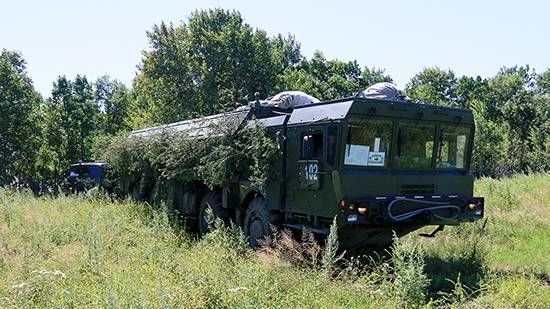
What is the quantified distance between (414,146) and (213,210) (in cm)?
491

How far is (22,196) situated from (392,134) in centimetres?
1415

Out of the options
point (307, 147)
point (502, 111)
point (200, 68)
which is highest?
point (200, 68)

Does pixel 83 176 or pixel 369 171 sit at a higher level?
pixel 369 171

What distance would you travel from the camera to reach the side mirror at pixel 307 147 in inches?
335

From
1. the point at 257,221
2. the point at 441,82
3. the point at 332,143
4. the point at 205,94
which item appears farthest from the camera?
the point at 441,82

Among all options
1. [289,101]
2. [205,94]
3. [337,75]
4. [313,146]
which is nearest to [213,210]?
[289,101]

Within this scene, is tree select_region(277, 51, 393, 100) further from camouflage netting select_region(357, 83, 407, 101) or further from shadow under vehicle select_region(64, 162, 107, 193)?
camouflage netting select_region(357, 83, 407, 101)

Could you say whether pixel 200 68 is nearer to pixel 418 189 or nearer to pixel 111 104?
pixel 111 104

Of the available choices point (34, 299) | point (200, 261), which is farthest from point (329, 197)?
point (34, 299)

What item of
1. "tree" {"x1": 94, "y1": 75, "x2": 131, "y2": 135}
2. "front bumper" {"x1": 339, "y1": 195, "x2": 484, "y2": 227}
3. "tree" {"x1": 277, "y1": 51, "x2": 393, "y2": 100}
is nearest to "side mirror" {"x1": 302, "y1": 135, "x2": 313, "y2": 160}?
"front bumper" {"x1": 339, "y1": 195, "x2": 484, "y2": 227}

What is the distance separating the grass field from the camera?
17.7ft

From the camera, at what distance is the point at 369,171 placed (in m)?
8.19

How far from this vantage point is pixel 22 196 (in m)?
17.6

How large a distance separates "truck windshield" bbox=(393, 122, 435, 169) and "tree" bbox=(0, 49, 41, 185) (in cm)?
3361
